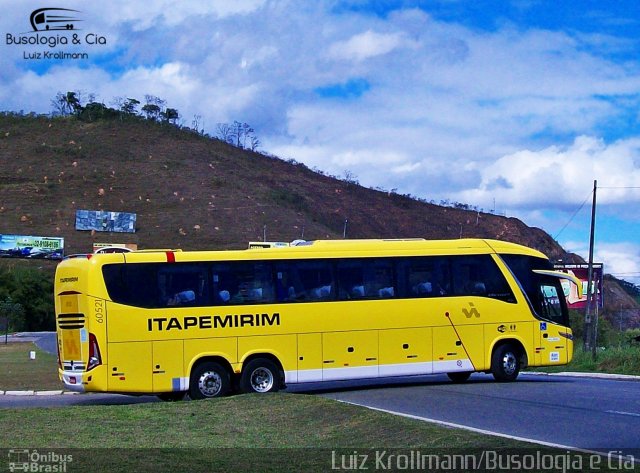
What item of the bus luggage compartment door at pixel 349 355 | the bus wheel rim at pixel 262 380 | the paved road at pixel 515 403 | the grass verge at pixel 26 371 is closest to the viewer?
the paved road at pixel 515 403

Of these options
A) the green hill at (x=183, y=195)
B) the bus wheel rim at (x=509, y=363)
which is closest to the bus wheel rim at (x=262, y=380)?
the bus wheel rim at (x=509, y=363)

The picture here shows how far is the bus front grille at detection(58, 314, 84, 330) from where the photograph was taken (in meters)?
18.9

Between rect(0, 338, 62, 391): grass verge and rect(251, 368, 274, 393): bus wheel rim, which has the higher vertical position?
rect(251, 368, 274, 393): bus wheel rim

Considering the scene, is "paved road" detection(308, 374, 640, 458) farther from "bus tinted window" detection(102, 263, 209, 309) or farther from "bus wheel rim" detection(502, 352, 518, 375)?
"bus tinted window" detection(102, 263, 209, 309)

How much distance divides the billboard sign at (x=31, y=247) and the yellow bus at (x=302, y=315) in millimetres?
65795

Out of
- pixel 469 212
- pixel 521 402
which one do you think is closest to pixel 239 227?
pixel 469 212

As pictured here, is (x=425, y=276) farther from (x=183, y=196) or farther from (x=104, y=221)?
(x=183, y=196)

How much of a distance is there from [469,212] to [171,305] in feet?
291

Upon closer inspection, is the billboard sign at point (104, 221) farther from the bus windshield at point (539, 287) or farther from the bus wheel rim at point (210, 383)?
the bus wheel rim at point (210, 383)

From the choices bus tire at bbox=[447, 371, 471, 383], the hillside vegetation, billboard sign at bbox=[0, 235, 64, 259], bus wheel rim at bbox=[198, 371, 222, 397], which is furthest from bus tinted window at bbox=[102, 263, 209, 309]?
billboard sign at bbox=[0, 235, 64, 259]

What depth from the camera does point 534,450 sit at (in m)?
10.1

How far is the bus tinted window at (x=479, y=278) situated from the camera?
22.0 m

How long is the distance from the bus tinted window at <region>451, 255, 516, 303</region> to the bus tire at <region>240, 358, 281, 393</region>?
15.3 feet

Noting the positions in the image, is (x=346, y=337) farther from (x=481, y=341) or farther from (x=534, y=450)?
(x=534, y=450)
